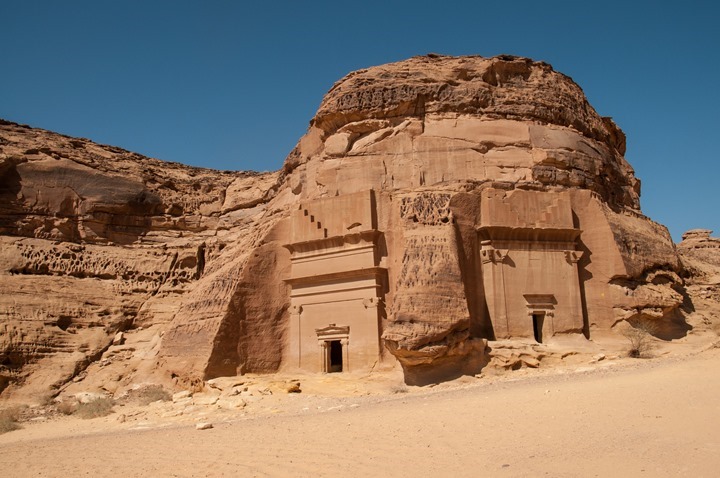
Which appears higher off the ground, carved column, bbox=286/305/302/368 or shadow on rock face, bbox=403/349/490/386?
carved column, bbox=286/305/302/368

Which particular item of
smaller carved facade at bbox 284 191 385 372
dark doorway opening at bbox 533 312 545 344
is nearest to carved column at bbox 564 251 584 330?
dark doorway opening at bbox 533 312 545 344

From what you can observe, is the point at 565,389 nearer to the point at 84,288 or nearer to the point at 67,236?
the point at 84,288

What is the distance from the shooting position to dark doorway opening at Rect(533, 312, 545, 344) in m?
21.1

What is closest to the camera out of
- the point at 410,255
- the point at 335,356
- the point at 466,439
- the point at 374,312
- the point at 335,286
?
the point at 466,439

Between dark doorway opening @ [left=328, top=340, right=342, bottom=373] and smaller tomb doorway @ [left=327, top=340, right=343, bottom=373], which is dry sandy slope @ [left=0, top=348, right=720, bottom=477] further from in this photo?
dark doorway opening @ [left=328, top=340, right=342, bottom=373]

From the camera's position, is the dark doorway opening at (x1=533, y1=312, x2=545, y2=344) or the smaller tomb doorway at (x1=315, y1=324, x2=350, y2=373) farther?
the smaller tomb doorway at (x1=315, y1=324, x2=350, y2=373)

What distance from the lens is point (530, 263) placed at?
71.0 feet

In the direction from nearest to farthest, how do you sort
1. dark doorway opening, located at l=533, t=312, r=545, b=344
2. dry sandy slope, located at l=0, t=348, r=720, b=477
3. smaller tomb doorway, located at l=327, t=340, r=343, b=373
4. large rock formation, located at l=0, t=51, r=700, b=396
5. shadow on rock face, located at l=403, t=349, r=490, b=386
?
dry sandy slope, located at l=0, t=348, r=720, b=477 → shadow on rock face, located at l=403, t=349, r=490, b=386 → large rock formation, located at l=0, t=51, r=700, b=396 → dark doorway opening, located at l=533, t=312, r=545, b=344 → smaller tomb doorway, located at l=327, t=340, r=343, b=373

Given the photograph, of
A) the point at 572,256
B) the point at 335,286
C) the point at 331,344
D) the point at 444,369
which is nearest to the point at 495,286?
the point at 572,256

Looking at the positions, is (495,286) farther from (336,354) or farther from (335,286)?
(336,354)

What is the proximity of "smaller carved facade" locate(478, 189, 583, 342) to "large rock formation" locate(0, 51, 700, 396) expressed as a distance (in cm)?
5

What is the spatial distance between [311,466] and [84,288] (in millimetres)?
21822

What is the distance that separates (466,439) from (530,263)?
11.7m

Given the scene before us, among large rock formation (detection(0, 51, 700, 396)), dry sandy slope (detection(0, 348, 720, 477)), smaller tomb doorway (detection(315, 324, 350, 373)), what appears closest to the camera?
dry sandy slope (detection(0, 348, 720, 477))
